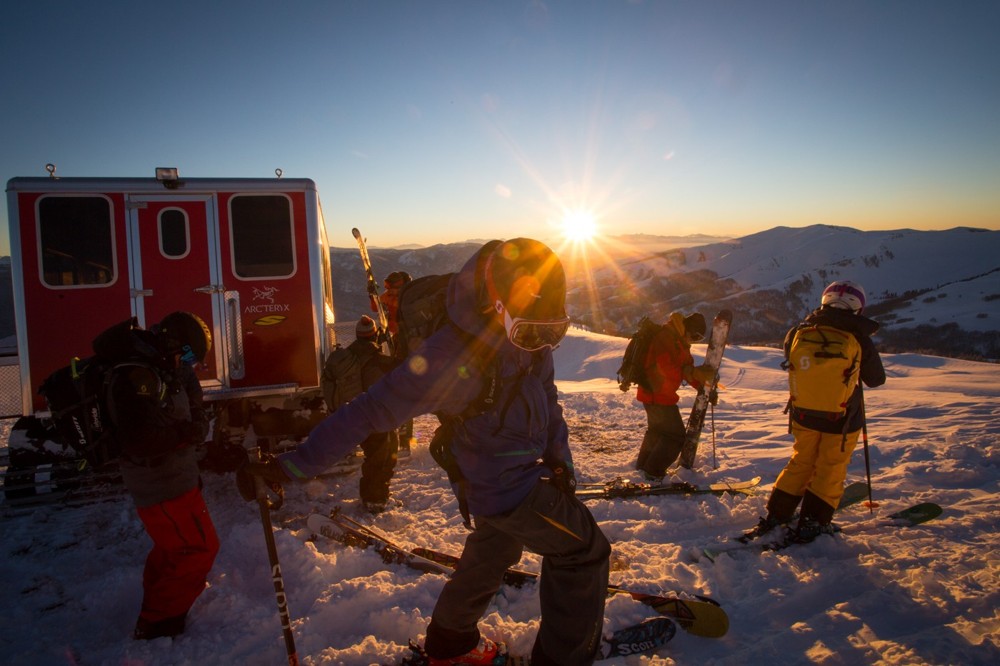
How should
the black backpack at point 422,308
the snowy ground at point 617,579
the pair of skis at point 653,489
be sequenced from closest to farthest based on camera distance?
the black backpack at point 422,308, the snowy ground at point 617,579, the pair of skis at point 653,489

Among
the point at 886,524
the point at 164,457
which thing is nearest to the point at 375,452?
the point at 164,457

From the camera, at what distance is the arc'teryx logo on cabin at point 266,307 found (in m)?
5.70

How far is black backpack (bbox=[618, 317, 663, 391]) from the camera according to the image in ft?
19.0

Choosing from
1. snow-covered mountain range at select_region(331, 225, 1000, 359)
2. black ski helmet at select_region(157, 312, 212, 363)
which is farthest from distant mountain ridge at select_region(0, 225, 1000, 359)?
black ski helmet at select_region(157, 312, 212, 363)

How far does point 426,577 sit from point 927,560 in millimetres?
3675

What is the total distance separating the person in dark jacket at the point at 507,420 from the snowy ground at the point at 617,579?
3.14ft

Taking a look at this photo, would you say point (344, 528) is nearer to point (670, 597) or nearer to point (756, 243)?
point (670, 597)

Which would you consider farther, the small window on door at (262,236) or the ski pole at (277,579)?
the small window on door at (262,236)

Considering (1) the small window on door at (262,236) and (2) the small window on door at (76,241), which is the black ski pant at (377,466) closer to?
(1) the small window on door at (262,236)

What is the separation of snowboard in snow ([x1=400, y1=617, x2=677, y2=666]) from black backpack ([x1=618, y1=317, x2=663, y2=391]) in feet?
9.67

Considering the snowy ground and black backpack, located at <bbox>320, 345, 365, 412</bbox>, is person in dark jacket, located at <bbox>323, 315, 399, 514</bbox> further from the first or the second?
the snowy ground

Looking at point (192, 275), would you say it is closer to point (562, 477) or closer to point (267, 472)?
point (267, 472)

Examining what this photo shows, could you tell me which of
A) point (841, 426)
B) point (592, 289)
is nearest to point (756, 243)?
point (592, 289)

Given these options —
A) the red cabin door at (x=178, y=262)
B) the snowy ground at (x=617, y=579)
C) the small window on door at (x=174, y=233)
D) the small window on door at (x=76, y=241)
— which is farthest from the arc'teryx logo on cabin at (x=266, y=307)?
the snowy ground at (x=617, y=579)
